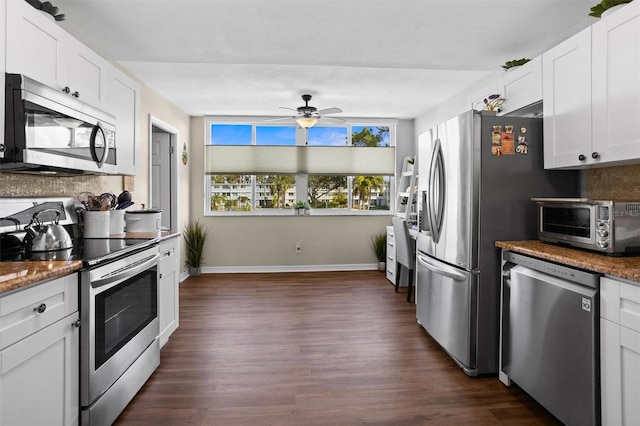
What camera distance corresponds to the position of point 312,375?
2535mm

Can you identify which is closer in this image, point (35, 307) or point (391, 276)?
point (35, 307)

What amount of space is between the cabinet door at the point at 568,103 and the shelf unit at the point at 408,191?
2540 millimetres

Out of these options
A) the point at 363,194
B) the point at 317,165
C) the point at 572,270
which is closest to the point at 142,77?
the point at 317,165

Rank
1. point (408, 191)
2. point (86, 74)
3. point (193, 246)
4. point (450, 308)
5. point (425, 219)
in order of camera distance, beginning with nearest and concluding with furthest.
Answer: point (86, 74) → point (450, 308) → point (425, 219) → point (408, 191) → point (193, 246)

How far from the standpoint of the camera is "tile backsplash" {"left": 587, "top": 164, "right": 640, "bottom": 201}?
88.7 inches

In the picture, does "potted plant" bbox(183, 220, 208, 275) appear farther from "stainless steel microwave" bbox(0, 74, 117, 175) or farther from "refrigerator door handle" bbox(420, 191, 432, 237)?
"refrigerator door handle" bbox(420, 191, 432, 237)

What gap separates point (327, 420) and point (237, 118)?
191 inches

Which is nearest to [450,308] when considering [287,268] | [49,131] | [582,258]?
[582,258]

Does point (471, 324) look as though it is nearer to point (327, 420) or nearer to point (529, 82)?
point (327, 420)

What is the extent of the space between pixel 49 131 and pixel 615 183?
3.31m

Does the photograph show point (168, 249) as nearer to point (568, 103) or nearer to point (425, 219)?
point (425, 219)

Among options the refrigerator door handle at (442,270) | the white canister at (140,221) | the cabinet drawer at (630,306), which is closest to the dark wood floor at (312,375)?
the refrigerator door handle at (442,270)

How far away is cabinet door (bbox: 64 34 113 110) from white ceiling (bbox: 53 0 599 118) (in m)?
0.22

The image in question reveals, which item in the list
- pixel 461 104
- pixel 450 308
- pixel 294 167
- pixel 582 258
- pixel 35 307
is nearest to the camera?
pixel 35 307
